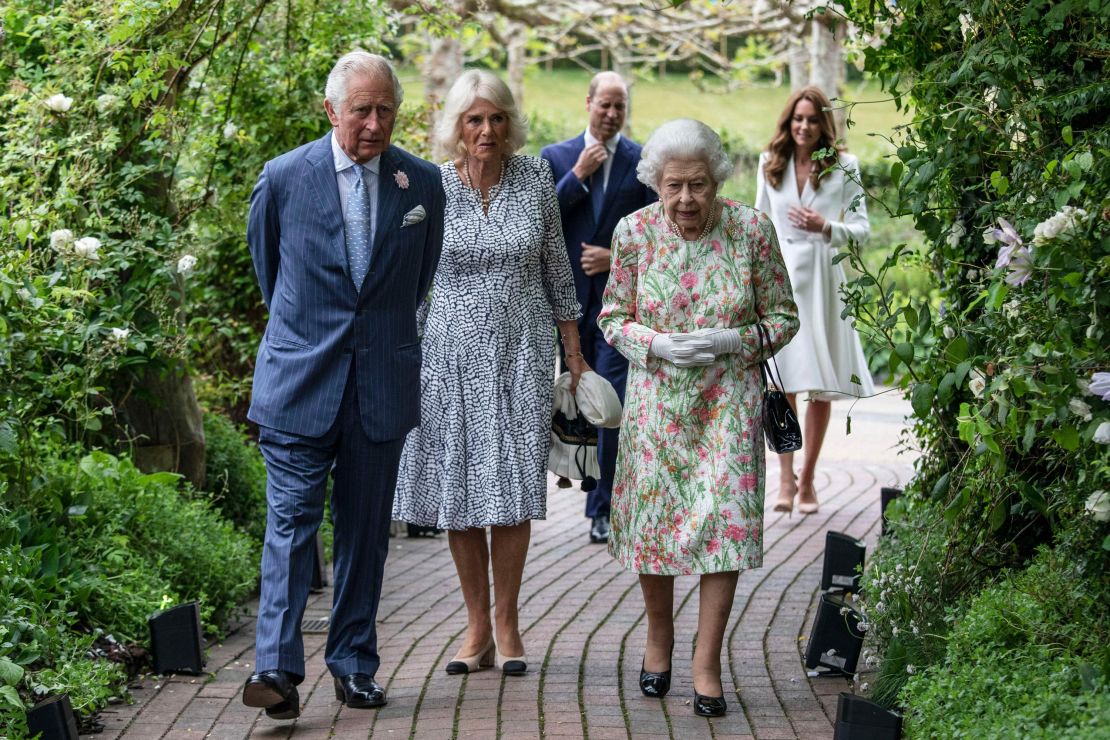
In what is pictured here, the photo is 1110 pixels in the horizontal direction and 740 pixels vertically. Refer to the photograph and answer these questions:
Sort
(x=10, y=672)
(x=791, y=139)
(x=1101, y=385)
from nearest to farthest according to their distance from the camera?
(x=1101, y=385), (x=10, y=672), (x=791, y=139)

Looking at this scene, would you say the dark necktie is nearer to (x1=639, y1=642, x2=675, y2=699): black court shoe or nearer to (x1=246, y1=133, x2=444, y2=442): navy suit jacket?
(x1=246, y1=133, x2=444, y2=442): navy suit jacket

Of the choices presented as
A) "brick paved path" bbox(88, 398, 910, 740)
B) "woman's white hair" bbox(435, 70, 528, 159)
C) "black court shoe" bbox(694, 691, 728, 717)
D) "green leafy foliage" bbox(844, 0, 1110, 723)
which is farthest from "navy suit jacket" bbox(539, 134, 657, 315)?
"black court shoe" bbox(694, 691, 728, 717)

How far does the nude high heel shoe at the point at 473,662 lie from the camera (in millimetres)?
5398

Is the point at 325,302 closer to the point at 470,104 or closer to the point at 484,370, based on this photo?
the point at 484,370

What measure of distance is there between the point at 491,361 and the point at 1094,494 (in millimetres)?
2340

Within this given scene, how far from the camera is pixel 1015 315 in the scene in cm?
388

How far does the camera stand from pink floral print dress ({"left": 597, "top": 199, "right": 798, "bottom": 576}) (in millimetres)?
4914

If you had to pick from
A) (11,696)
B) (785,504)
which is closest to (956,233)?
(11,696)

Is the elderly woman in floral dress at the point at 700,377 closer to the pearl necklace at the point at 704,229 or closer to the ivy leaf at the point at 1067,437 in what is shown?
the pearl necklace at the point at 704,229

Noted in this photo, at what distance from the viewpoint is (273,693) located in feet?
15.2

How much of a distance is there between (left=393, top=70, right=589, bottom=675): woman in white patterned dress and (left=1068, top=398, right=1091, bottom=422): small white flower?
7.53 ft

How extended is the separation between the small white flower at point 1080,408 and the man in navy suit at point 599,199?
407cm

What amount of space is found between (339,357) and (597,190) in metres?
3.00

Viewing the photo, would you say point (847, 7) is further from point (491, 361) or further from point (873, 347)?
point (491, 361)
